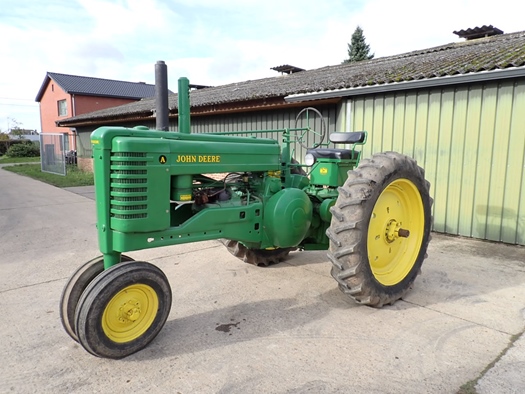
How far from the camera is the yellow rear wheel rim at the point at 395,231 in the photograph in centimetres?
348

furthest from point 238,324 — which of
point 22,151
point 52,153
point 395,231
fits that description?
point 22,151

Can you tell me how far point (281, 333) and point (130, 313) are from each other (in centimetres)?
105

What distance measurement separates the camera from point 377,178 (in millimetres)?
3172

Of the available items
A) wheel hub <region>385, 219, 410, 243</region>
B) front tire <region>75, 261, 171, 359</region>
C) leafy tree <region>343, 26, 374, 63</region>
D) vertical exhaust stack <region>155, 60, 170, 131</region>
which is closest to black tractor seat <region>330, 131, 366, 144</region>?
wheel hub <region>385, 219, 410, 243</region>

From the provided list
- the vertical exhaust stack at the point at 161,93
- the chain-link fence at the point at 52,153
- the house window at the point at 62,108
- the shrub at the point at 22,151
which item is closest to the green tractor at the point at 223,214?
the vertical exhaust stack at the point at 161,93

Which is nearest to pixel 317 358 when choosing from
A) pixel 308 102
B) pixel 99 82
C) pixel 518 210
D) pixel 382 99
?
pixel 518 210

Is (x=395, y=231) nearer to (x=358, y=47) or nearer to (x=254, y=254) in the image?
(x=254, y=254)

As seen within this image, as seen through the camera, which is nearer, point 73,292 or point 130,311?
point 130,311

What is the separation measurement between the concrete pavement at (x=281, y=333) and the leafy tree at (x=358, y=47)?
113ft

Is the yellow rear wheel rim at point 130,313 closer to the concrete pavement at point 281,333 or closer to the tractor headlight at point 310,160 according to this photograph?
the concrete pavement at point 281,333

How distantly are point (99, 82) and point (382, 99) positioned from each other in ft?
92.1

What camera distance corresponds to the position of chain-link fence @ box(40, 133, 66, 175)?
16548 millimetres

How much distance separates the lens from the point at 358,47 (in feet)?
→ 119

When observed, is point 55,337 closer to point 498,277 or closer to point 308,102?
point 498,277
